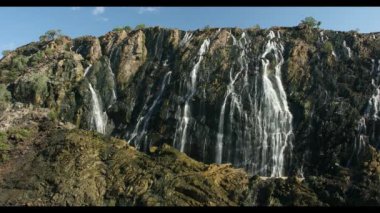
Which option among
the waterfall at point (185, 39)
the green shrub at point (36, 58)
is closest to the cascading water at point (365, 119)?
the waterfall at point (185, 39)

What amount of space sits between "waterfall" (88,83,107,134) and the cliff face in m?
0.08

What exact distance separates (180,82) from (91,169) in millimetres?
13960

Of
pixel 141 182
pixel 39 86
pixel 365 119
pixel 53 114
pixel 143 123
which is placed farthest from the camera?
pixel 39 86

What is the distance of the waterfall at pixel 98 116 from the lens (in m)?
42.7

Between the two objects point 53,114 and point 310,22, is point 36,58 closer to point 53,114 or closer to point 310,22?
point 53,114

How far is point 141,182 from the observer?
29500 millimetres

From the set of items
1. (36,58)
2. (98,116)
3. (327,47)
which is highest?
(327,47)

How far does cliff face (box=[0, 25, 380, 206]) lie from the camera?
121 feet

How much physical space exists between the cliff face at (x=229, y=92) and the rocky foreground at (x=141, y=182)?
311 cm

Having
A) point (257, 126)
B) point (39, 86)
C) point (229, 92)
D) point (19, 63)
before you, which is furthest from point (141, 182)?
point (19, 63)

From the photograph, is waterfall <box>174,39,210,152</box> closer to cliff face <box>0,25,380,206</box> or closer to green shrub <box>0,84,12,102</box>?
cliff face <box>0,25,380,206</box>

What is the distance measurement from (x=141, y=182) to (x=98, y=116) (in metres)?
14.9

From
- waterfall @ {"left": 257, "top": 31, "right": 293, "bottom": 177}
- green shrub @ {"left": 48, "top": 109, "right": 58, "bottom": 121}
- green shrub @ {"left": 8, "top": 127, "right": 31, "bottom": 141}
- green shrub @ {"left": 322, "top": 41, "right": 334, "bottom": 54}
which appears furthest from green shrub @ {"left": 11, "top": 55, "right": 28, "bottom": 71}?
green shrub @ {"left": 322, "top": 41, "right": 334, "bottom": 54}
